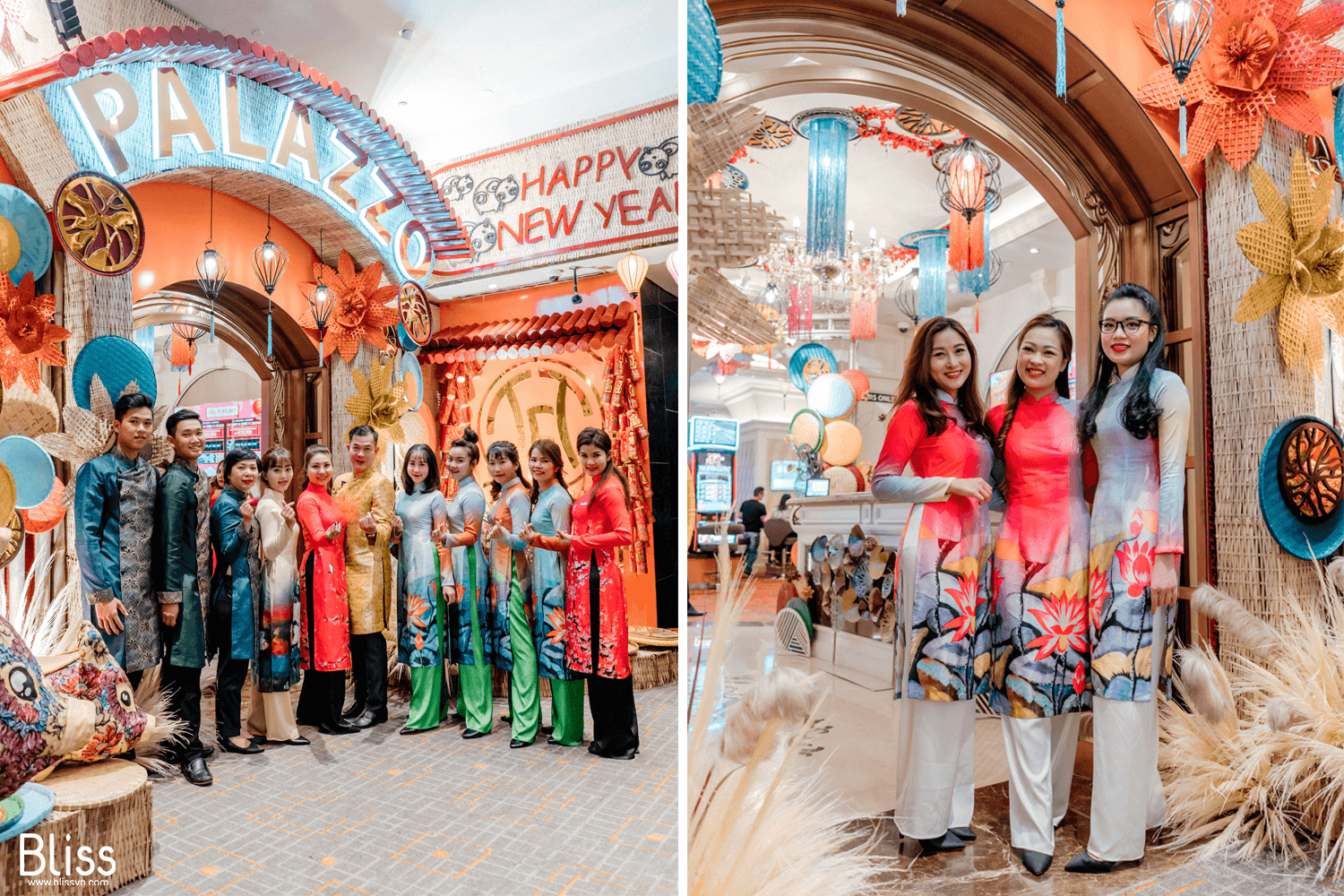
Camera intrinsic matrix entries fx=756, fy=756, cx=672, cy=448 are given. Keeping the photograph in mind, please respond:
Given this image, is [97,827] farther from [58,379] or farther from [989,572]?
[989,572]

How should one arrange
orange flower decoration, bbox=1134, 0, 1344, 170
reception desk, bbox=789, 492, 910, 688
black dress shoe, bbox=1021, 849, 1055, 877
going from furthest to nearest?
reception desk, bbox=789, 492, 910, 688
orange flower decoration, bbox=1134, 0, 1344, 170
black dress shoe, bbox=1021, 849, 1055, 877

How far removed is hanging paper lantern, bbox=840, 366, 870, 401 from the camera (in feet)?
6.79

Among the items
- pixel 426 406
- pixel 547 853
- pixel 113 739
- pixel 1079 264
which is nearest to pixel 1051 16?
pixel 1079 264

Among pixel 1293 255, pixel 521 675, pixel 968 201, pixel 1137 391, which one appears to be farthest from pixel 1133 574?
pixel 521 675

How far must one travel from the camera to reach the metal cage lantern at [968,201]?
2.32m

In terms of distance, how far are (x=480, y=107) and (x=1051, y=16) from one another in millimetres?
1320

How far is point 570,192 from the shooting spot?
1850mm

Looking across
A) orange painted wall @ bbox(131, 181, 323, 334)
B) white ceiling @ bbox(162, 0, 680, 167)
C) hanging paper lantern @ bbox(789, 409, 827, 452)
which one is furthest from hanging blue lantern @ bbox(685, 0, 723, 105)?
orange painted wall @ bbox(131, 181, 323, 334)

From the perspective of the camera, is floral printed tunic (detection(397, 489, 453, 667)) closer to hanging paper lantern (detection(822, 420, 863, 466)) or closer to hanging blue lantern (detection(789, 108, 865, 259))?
hanging paper lantern (detection(822, 420, 863, 466))

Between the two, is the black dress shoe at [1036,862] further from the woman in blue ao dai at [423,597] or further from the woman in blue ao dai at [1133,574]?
the woman in blue ao dai at [423,597]

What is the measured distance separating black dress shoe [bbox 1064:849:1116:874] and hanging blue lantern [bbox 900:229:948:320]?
3.96ft

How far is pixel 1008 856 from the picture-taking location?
5.35ft

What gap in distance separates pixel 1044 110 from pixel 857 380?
820 millimetres

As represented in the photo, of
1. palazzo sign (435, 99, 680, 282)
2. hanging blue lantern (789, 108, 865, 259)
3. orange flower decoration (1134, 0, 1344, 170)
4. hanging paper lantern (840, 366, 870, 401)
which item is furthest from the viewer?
hanging blue lantern (789, 108, 865, 259)
